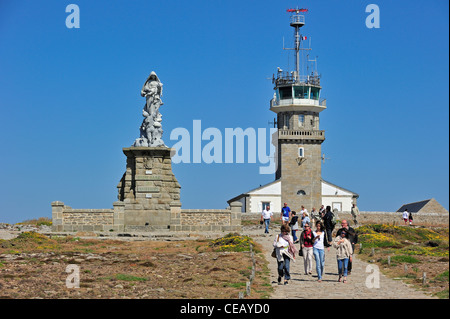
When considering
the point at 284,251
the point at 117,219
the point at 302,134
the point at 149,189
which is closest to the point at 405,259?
the point at 284,251

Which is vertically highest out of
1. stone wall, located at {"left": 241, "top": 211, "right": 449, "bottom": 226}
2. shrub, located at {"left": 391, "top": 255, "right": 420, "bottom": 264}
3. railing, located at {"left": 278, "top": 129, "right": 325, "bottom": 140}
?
railing, located at {"left": 278, "top": 129, "right": 325, "bottom": 140}

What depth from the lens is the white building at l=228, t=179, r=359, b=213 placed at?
233ft

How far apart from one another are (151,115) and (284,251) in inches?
819

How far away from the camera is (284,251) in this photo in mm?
19984

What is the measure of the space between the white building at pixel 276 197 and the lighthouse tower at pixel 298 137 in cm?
58

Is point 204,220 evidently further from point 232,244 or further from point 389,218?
point 389,218

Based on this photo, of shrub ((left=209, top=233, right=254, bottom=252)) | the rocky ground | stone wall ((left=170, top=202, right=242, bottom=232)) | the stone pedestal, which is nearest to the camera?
the rocky ground

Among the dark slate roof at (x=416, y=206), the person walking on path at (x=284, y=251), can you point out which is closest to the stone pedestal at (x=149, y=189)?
the person walking on path at (x=284, y=251)

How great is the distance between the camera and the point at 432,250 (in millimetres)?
29250

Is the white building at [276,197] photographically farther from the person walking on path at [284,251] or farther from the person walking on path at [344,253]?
the person walking on path at [284,251]

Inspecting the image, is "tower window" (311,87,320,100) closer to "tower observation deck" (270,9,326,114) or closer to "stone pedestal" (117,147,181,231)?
"tower observation deck" (270,9,326,114)

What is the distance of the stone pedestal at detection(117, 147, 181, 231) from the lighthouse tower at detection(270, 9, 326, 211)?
33153 mm

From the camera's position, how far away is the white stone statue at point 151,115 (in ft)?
129

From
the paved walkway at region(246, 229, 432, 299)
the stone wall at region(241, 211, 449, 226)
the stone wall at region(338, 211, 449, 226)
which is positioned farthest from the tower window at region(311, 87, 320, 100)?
the paved walkway at region(246, 229, 432, 299)
